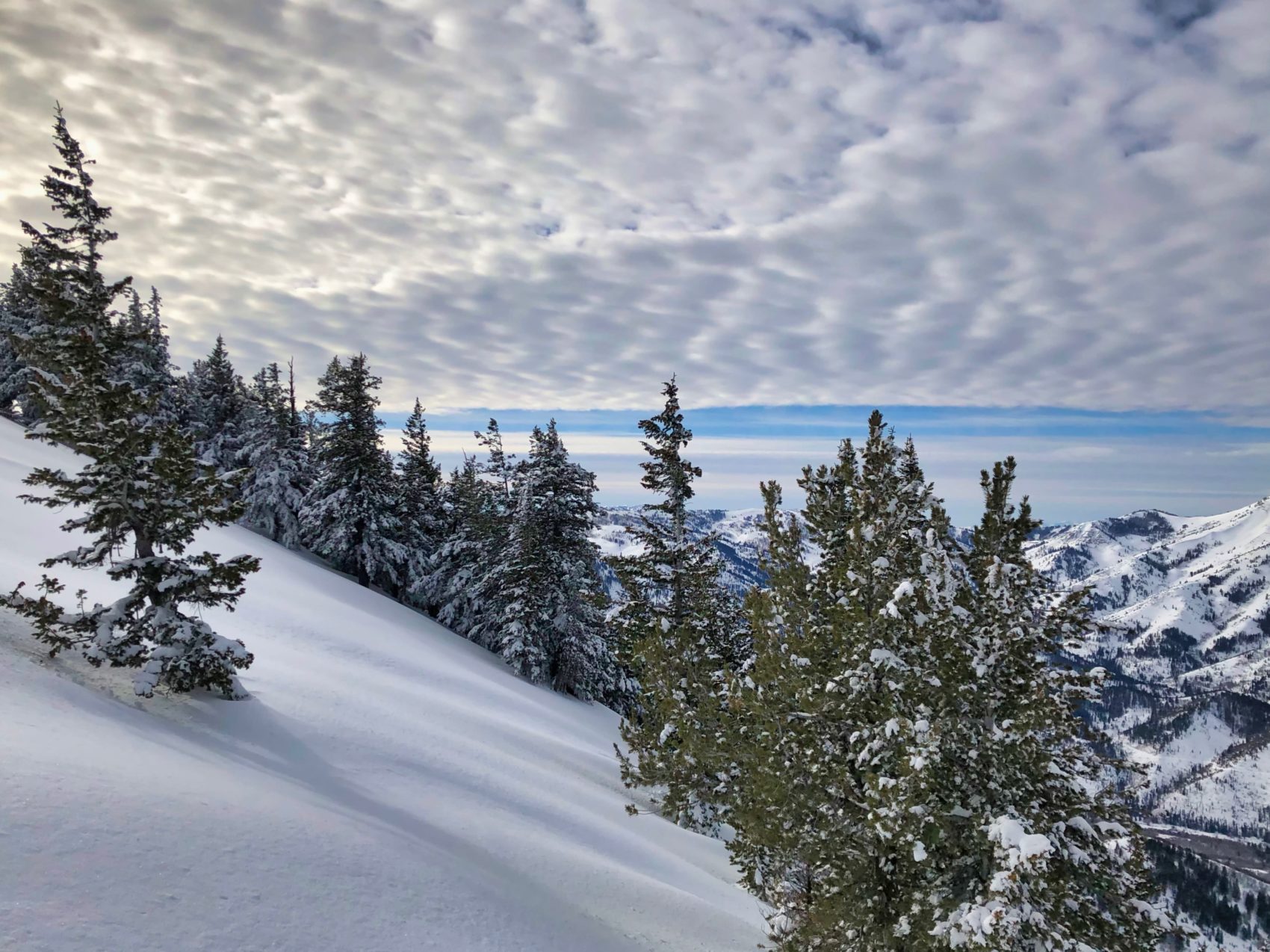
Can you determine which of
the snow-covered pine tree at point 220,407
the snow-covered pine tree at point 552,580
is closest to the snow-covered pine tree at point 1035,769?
the snow-covered pine tree at point 552,580

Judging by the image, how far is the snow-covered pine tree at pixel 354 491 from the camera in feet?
133

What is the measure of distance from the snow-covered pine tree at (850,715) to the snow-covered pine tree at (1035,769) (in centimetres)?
36

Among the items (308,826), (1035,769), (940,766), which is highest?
(1035,769)

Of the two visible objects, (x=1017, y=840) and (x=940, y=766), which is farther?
(x=940, y=766)

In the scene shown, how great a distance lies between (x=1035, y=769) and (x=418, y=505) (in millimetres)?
45217

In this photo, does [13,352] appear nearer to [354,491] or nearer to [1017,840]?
[354,491]

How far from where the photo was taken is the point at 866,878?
9.91m

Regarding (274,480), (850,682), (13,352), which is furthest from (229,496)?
Answer: (13,352)

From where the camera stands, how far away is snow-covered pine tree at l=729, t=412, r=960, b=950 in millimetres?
8758

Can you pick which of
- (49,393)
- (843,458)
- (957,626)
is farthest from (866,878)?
(49,393)

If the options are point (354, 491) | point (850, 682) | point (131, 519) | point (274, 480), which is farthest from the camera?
point (274, 480)

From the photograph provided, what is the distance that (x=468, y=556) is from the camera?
1655 inches

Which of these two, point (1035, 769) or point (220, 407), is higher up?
point (220, 407)

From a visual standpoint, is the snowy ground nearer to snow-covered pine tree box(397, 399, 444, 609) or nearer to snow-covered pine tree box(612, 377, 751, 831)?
snow-covered pine tree box(612, 377, 751, 831)
